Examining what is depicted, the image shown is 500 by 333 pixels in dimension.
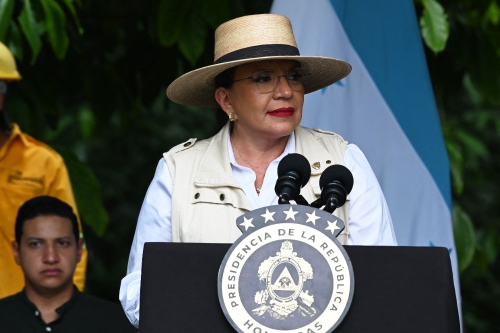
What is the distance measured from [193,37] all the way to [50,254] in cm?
114

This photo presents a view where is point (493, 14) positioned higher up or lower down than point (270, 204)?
higher up

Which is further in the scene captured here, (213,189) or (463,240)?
(463,240)

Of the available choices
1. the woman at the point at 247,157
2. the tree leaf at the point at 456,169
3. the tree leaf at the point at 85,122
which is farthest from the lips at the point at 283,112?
the tree leaf at the point at 85,122

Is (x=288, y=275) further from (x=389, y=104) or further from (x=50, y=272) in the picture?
(x=389, y=104)

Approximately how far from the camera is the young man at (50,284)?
4.15 metres

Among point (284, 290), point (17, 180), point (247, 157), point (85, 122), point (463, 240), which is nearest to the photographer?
point (284, 290)

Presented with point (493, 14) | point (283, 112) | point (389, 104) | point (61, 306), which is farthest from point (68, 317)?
point (493, 14)

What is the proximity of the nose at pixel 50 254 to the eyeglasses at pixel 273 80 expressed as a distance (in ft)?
4.52

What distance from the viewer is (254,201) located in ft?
10.7

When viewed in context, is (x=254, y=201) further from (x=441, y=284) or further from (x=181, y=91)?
(x=441, y=284)

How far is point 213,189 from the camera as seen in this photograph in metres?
3.25

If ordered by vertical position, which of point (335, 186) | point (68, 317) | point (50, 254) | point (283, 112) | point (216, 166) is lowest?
point (68, 317)

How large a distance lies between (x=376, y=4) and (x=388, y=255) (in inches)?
90.4

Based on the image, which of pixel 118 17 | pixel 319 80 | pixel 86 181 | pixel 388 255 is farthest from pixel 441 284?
pixel 118 17
